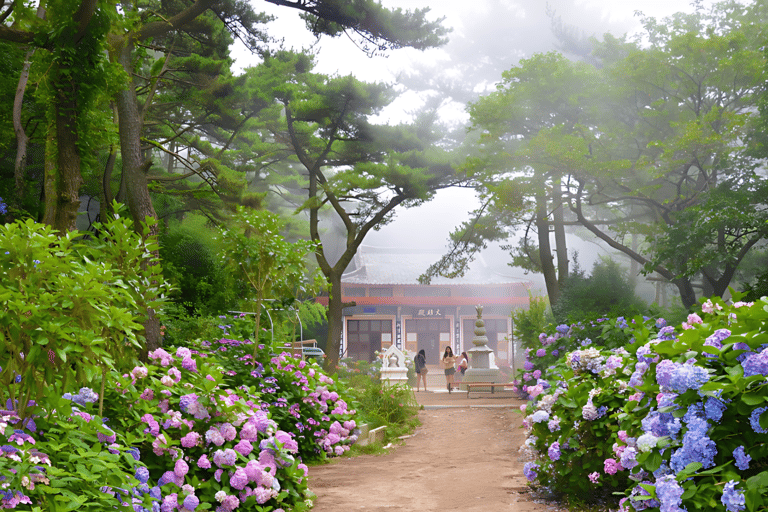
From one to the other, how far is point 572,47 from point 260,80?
11052 mm

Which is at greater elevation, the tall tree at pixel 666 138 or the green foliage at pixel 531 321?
the tall tree at pixel 666 138

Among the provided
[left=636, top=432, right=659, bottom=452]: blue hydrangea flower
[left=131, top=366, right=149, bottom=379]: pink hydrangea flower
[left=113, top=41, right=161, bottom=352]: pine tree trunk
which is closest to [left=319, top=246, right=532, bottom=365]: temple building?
[left=113, top=41, right=161, bottom=352]: pine tree trunk

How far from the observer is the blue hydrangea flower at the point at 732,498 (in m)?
1.61

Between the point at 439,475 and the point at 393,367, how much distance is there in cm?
899

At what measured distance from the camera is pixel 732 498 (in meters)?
1.62

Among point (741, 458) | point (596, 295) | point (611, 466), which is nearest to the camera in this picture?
point (741, 458)

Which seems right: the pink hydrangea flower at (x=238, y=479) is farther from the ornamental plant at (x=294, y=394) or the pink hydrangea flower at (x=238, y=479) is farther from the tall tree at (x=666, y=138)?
the tall tree at (x=666, y=138)

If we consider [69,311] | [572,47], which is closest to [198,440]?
[69,311]

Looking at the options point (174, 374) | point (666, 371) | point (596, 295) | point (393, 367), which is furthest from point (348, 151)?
point (666, 371)

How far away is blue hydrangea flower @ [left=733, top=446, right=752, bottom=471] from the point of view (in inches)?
67.8

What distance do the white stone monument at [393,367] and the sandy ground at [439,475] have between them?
4930 millimetres

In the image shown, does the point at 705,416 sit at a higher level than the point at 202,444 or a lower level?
higher

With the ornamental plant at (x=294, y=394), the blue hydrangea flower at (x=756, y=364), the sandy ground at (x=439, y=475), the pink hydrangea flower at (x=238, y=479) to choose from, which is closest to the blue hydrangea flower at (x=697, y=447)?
the blue hydrangea flower at (x=756, y=364)

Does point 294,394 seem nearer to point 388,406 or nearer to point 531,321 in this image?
point 388,406
